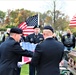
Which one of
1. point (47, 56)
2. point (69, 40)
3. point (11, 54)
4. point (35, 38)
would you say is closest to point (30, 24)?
point (35, 38)

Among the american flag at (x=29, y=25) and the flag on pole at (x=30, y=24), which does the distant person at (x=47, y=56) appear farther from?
the american flag at (x=29, y=25)

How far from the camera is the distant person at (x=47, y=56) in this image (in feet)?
17.3

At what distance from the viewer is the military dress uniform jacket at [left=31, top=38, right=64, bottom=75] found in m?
5.26

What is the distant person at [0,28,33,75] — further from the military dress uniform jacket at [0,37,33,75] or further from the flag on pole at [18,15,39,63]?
the flag on pole at [18,15,39,63]

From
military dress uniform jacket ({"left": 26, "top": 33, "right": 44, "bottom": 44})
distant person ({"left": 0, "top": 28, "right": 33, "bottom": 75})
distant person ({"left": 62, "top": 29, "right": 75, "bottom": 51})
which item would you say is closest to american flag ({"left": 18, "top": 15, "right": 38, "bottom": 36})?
military dress uniform jacket ({"left": 26, "top": 33, "right": 44, "bottom": 44})

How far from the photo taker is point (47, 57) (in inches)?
207

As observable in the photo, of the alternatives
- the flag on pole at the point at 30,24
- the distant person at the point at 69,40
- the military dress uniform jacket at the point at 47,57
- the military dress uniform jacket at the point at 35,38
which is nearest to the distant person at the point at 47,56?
the military dress uniform jacket at the point at 47,57

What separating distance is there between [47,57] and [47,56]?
0.02 m

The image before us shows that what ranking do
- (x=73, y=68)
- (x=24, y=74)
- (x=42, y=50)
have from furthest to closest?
(x=24, y=74) → (x=73, y=68) → (x=42, y=50)

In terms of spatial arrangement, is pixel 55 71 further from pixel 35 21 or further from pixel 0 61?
pixel 35 21

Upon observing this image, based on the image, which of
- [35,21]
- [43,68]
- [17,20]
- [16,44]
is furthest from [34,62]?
[17,20]

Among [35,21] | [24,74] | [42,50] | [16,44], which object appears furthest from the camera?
[35,21]

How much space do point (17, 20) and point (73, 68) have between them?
58438mm

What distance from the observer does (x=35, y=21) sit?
432 inches
